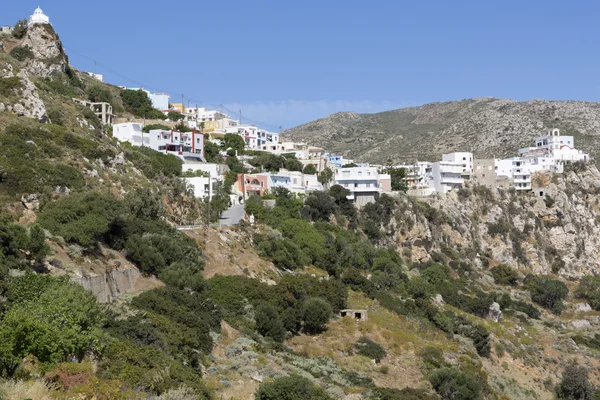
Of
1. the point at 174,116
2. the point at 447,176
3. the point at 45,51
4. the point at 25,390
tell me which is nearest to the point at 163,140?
the point at 45,51

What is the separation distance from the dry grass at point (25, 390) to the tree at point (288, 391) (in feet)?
38.1

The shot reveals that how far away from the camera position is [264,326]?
3997 cm

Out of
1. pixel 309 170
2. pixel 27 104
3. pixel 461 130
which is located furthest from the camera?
pixel 461 130

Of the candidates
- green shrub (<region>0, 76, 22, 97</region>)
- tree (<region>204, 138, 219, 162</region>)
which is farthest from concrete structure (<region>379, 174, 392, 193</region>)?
green shrub (<region>0, 76, 22, 97</region>)

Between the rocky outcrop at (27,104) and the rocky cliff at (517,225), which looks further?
the rocky cliff at (517,225)

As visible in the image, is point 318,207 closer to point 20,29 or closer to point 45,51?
point 45,51

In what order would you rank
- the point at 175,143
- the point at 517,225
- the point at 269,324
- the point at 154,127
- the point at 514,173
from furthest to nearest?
the point at 514,173 < the point at 517,225 < the point at 154,127 < the point at 175,143 < the point at 269,324

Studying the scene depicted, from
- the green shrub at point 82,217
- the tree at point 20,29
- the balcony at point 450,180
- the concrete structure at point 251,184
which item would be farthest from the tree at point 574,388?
the tree at point 20,29

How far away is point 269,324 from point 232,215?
2462cm

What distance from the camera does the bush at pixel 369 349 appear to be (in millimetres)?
41562

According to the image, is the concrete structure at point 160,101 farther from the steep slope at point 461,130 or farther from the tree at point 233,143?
the steep slope at point 461,130

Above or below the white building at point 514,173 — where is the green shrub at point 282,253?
below

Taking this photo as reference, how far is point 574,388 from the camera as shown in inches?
1960

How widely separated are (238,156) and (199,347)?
53.5 metres
